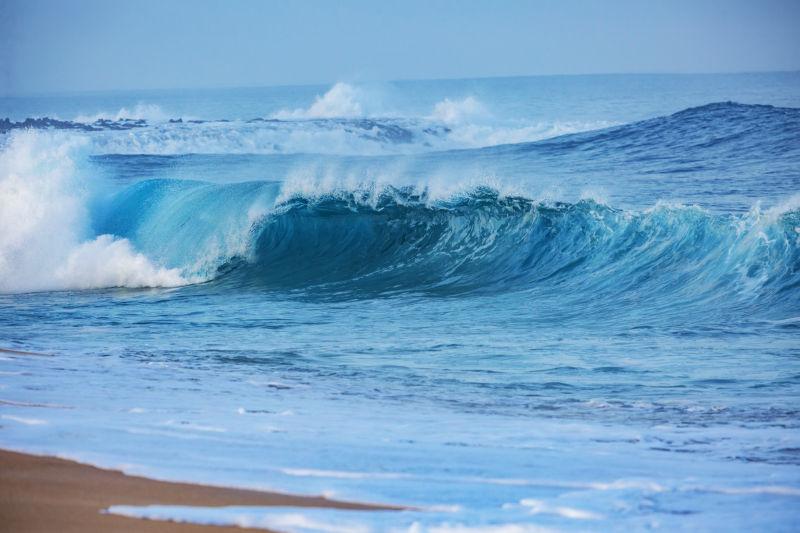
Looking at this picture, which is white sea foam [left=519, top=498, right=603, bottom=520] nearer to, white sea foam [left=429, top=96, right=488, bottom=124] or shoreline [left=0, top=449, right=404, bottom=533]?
shoreline [left=0, top=449, right=404, bottom=533]

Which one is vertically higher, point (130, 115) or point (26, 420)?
point (130, 115)

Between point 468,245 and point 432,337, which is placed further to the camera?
point 468,245

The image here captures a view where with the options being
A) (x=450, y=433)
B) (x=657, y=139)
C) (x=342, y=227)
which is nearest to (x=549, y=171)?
(x=657, y=139)

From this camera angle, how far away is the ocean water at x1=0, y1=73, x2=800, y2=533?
2.79m

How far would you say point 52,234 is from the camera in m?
9.95

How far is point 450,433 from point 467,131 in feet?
76.1

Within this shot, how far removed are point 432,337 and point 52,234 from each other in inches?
231

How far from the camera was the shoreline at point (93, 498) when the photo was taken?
90.8 inches

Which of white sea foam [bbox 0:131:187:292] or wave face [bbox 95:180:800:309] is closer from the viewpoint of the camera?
wave face [bbox 95:180:800:309]

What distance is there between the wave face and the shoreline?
5.19 metres

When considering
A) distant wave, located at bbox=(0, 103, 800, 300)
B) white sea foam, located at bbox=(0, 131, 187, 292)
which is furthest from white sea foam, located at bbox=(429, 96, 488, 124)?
white sea foam, located at bbox=(0, 131, 187, 292)

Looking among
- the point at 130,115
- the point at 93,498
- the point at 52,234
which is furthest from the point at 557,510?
the point at 130,115

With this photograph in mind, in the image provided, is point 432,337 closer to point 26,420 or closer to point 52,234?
point 26,420

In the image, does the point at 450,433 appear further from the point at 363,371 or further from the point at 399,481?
the point at 363,371
